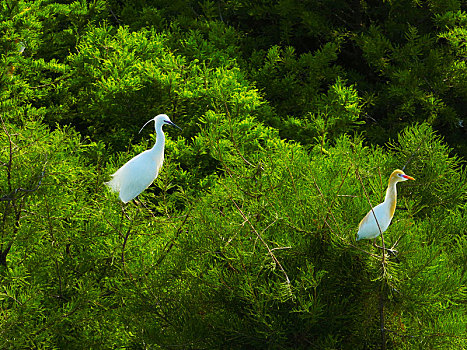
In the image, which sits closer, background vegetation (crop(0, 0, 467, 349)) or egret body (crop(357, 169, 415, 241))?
egret body (crop(357, 169, 415, 241))

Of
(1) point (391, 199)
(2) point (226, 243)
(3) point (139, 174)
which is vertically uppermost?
(1) point (391, 199)

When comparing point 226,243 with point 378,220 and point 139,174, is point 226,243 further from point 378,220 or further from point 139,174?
point 139,174

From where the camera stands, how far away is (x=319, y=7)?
8.98m

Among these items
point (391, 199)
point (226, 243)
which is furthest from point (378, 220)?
point (226, 243)

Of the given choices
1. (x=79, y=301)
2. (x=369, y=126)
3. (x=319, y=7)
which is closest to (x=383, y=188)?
(x=79, y=301)

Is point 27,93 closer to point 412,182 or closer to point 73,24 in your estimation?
point 73,24

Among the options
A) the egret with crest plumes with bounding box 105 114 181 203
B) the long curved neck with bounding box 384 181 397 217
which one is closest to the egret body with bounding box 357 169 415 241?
the long curved neck with bounding box 384 181 397 217

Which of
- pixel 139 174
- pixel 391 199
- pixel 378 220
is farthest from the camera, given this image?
pixel 139 174

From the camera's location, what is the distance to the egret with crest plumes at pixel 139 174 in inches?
163

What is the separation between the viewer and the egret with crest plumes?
4152 millimetres

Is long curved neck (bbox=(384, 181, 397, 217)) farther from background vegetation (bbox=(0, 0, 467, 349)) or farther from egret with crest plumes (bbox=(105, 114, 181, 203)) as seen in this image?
egret with crest plumes (bbox=(105, 114, 181, 203))

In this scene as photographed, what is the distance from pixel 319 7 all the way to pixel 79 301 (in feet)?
19.3

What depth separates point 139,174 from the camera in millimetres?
4172

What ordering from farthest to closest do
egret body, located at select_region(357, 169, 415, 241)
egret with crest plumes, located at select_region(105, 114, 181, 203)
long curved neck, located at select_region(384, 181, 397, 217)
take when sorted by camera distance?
egret with crest plumes, located at select_region(105, 114, 181, 203), long curved neck, located at select_region(384, 181, 397, 217), egret body, located at select_region(357, 169, 415, 241)
